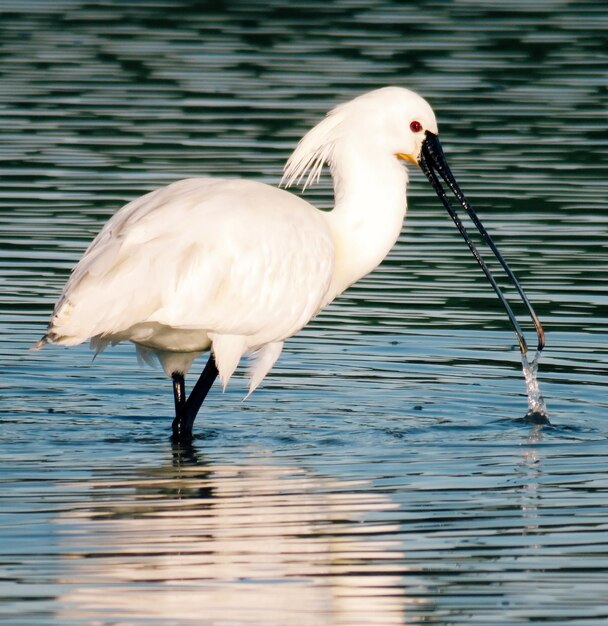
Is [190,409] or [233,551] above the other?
[233,551]

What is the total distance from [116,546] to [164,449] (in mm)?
2321

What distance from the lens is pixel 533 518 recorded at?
30.5 ft

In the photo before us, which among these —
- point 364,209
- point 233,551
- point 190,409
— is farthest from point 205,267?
point 233,551

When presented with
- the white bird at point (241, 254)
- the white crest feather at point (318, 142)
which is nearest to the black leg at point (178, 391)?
the white bird at point (241, 254)

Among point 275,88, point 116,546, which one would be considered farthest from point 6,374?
point 275,88

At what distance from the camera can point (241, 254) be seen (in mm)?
10906

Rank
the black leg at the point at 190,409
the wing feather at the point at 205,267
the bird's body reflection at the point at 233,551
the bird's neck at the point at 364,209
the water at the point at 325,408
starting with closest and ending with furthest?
the bird's body reflection at the point at 233,551 < the water at the point at 325,408 < the wing feather at the point at 205,267 < the black leg at the point at 190,409 < the bird's neck at the point at 364,209

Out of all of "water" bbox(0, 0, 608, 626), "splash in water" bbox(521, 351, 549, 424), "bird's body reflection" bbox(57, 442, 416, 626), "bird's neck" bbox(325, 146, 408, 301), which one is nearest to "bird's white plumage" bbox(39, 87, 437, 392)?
"bird's neck" bbox(325, 146, 408, 301)

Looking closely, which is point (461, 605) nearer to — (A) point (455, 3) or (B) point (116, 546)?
(B) point (116, 546)

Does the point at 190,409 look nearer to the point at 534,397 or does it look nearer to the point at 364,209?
the point at 364,209

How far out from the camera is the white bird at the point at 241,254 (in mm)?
10492

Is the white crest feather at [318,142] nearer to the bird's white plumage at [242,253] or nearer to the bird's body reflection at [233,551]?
the bird's white plumage at [242,253]

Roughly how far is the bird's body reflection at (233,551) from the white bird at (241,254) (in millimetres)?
889

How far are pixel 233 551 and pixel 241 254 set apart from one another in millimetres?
2626
